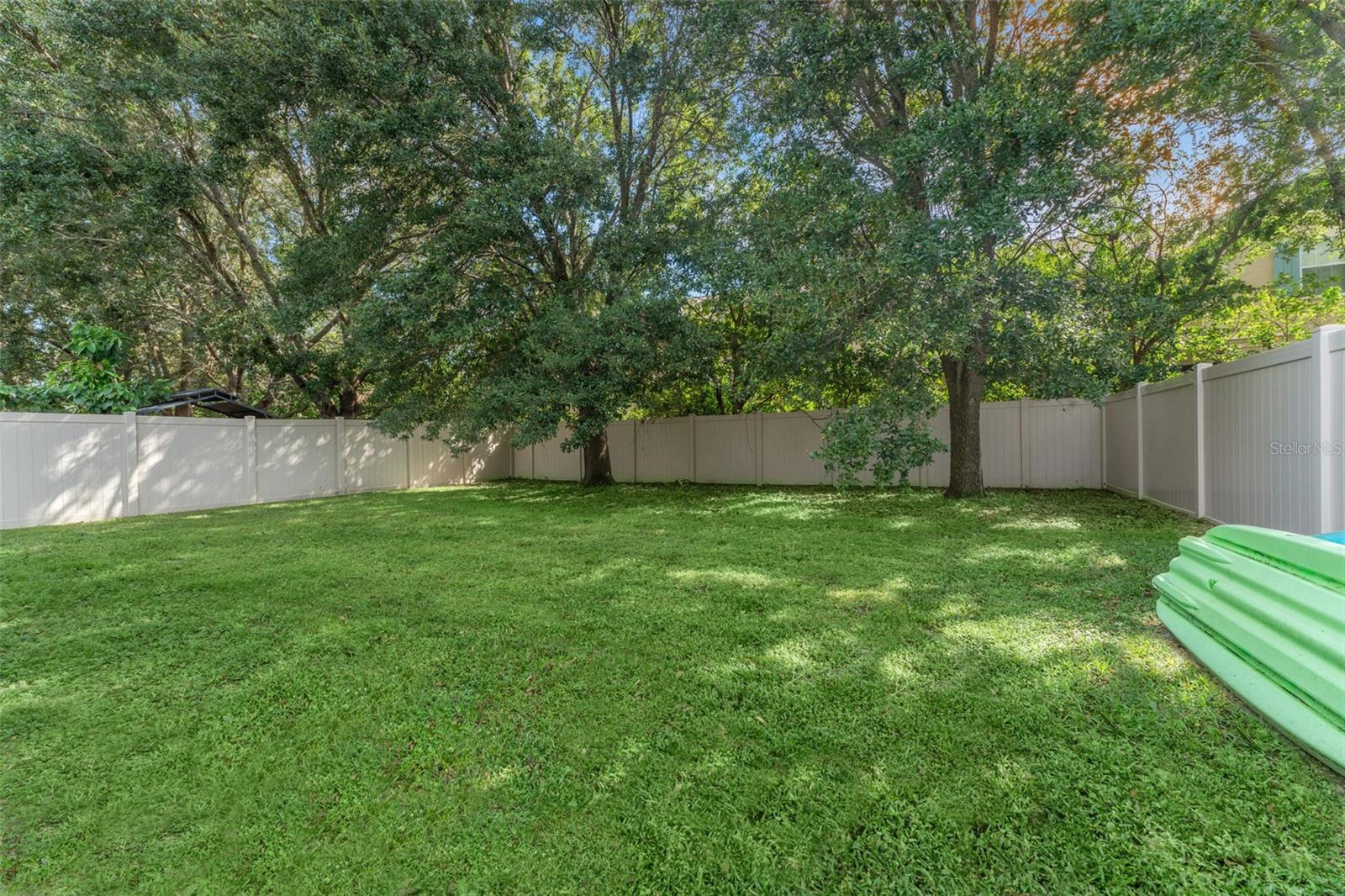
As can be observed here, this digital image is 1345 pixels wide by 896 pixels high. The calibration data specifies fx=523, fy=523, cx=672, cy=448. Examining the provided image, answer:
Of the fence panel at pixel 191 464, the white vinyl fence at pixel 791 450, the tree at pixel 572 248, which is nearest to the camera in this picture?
the tree at pixel 572 248

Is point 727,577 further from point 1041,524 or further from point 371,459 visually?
point 371,459

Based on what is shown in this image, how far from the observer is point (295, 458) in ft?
32.7

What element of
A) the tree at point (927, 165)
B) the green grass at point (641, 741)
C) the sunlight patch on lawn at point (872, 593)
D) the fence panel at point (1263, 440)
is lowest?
the green grass at point (641, 741)

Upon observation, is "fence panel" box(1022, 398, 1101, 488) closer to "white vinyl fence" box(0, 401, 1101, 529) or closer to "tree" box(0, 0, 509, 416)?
"white vinyl fence" box(0, 401, 1101, 529)

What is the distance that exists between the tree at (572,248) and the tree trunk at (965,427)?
154 inches

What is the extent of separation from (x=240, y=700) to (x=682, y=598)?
7.22 feet

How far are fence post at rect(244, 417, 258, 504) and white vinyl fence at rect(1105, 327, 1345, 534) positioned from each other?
12.8m

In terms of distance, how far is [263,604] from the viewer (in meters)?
3.34

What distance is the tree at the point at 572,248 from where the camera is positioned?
24.5 feet

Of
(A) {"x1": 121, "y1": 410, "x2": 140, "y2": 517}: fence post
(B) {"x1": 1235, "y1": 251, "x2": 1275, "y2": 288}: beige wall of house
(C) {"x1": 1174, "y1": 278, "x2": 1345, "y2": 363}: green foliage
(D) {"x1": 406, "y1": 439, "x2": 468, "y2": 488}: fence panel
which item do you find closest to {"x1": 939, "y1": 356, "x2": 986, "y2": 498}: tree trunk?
(C) {"x1": 1174, "y1": 278, "x2": 1345, "y2": 363}: green foliage

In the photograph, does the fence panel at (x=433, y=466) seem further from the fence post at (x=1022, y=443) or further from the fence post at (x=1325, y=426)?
the fence post at (x=1325, y=426)

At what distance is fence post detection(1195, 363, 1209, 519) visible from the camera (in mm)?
→ 5094

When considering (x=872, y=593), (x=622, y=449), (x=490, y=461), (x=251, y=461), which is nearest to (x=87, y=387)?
(x=251, y=461)

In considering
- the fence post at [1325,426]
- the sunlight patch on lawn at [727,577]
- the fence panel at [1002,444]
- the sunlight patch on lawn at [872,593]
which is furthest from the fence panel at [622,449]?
the fence post at [1325,426]
